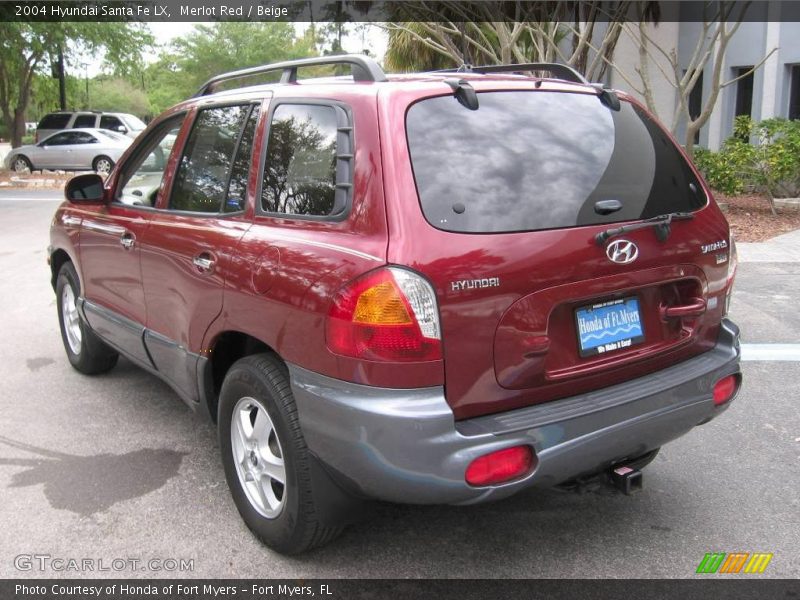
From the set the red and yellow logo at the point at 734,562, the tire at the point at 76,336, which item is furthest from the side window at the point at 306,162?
the tire at the point at 76,336

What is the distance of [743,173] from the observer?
12.5m

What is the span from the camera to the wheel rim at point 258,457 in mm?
3027

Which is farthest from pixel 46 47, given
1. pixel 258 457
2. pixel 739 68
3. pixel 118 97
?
pixel 118 97

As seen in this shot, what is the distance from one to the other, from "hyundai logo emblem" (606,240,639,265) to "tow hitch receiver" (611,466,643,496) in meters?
0.83

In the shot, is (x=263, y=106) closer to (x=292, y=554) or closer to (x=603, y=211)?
(x=603, y=211)

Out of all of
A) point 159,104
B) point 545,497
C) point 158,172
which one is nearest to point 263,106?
point 158,172

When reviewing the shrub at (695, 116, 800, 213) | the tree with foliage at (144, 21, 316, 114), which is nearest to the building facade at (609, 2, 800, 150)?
the shrub at (695, 116, 800, 213)

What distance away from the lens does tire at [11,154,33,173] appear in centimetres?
2389

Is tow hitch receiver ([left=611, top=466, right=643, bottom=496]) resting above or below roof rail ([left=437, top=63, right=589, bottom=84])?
below

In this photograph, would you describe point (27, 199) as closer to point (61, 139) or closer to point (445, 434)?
point (61, 139)

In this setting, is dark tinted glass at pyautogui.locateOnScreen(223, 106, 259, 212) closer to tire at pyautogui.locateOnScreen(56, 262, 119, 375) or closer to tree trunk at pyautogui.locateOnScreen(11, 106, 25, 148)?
tire at pyautogui.locateOnScreen(56, 262, 119, 375)

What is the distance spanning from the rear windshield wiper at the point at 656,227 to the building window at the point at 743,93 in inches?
590

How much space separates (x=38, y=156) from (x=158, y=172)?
72.1 feet

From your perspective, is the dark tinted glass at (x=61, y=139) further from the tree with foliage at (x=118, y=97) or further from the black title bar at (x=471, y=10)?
the tree with foliage at (x=118, y=97)
